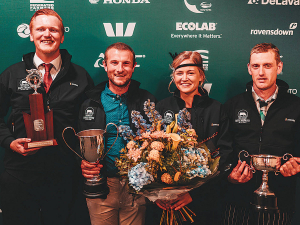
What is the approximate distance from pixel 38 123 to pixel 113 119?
590mm

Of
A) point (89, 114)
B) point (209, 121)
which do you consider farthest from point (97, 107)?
point (209, 121)

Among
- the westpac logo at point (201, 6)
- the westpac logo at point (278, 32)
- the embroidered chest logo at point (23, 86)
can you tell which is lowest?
the embroidered chest logo at point (23, 86)

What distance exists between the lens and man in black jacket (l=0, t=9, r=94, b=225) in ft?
7.23

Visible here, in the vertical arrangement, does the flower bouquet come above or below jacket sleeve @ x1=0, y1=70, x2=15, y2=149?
below

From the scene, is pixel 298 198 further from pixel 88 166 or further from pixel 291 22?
pixel 88 166

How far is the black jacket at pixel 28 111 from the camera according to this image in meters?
2.21

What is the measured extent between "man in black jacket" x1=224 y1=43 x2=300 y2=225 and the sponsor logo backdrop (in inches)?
26.0

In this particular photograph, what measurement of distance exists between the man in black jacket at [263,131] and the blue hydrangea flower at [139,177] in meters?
0.90

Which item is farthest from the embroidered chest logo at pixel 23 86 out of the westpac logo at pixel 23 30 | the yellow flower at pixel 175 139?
the yellow flower at pixel 175 139

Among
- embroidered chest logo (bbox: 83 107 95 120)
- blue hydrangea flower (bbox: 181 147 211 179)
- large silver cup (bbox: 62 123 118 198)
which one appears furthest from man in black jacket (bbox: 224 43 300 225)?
embroidered chest logo (bbox: 83 107 95 120)

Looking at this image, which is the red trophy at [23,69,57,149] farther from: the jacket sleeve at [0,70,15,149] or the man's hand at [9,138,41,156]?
the jacket sleeve at [0,70,15,149]

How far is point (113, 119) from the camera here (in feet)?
7.16

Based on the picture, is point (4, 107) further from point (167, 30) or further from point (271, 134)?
point (271, 134)

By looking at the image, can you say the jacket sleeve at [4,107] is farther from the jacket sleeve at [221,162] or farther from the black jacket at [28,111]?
the jacket sleeve at [221,162]
